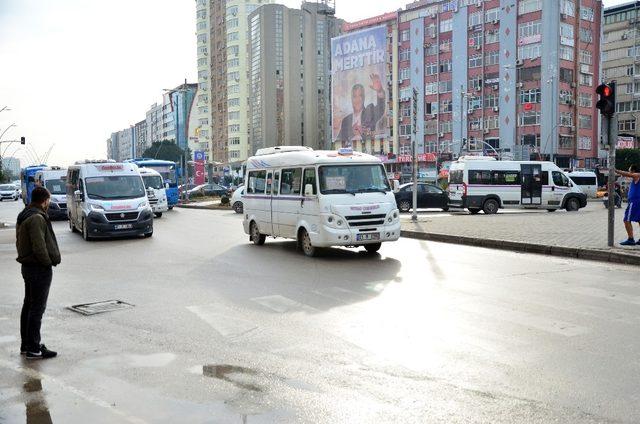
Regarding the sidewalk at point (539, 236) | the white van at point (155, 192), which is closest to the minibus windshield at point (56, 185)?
the white van at point (155, 192)

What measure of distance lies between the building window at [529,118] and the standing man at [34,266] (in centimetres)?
7346

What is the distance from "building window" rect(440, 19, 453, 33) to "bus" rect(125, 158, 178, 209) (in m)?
54.2

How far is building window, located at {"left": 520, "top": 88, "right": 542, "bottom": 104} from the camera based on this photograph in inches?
2904

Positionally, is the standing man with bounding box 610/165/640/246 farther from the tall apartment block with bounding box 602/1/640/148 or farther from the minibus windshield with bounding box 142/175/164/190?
the tall apartment block with bounding box 602/1/640/148

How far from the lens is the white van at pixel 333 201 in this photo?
13117 millimetres

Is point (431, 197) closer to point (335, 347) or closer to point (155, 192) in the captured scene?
point (155, 192)

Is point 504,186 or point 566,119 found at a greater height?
point 566,119

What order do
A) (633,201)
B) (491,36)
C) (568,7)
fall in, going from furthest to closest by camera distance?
1. (491,36)
2. (568,7)
3. (633,201)

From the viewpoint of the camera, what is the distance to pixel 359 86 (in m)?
96.4

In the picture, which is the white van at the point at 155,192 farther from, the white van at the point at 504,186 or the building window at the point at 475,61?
the building window at the point at 475,61

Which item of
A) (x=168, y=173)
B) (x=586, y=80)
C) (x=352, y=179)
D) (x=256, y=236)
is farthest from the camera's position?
(x=586, y=80)

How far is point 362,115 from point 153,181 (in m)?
69.9

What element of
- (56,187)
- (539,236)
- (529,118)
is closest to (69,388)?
(539,236)

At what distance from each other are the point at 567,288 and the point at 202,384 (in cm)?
615
